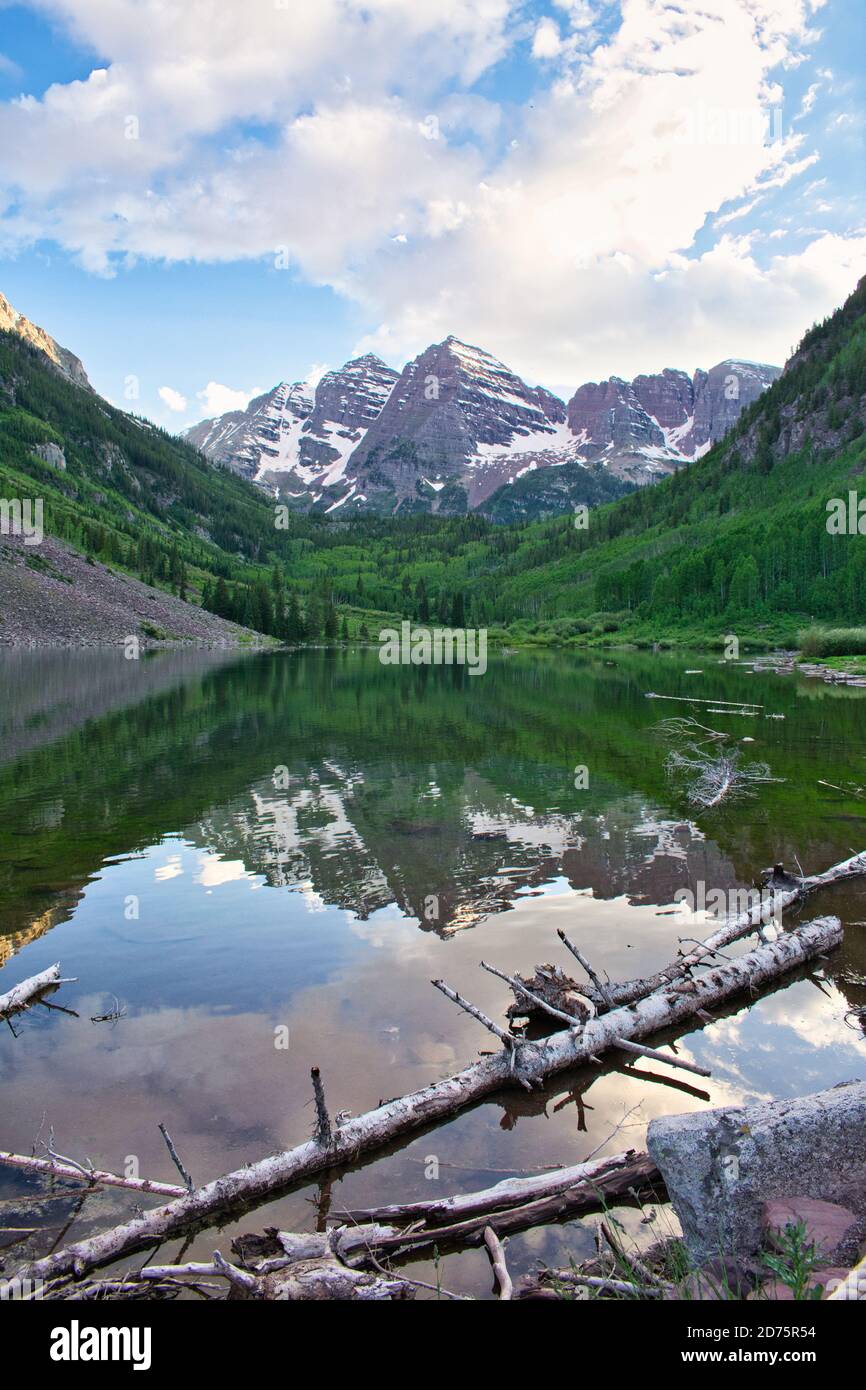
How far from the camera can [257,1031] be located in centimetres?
1230

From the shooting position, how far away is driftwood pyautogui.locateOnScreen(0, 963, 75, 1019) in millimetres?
12619

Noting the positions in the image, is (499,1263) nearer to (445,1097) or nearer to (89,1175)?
(445,1097)

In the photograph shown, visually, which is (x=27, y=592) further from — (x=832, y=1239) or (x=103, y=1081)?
(x=832, y=1239)

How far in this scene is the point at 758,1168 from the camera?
6457 mm

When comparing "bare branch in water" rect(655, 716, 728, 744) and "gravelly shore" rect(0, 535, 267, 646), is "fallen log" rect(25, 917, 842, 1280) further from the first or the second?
"gravelly shore" rect(0, 535, 267, 646)

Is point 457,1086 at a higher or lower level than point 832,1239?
lower

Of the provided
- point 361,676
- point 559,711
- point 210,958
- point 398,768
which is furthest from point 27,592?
point 210,958

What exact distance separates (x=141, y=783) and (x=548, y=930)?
800 inches

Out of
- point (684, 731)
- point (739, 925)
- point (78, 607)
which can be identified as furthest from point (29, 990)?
point (78, 607)

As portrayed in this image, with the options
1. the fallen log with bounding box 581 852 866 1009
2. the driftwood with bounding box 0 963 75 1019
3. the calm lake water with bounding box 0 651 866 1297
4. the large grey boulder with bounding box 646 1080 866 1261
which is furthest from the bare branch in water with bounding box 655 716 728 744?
the large grey boulder with bounding box 646 1080 866 1261

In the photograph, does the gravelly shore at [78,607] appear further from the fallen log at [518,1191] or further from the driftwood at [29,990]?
the fallen log at [518,1191]

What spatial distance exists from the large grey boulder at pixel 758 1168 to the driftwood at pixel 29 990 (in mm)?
11009

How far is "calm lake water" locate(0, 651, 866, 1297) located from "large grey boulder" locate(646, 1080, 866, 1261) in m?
1.96
